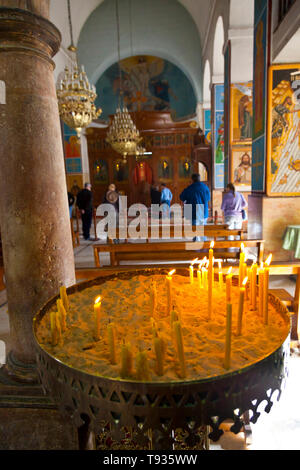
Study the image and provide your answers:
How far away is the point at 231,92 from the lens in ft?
29.0

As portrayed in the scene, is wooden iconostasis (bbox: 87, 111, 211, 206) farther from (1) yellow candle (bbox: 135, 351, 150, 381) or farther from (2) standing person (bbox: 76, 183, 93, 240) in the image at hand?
(1) yellow candle (bbox: 135, 351, 150, 381)

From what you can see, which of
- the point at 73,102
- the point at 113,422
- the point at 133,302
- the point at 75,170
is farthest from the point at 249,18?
the point at 75,170

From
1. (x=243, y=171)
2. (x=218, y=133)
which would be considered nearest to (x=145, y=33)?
(x=218, y=133)

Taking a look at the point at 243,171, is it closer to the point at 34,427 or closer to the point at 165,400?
the point at 34,427

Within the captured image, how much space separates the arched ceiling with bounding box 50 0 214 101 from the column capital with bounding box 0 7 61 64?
16.9m

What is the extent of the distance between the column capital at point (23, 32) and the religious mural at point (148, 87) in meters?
18.5

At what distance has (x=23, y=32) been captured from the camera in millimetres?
1724

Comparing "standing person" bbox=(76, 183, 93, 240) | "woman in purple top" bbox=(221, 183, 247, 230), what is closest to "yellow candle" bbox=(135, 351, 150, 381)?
"woman in purple top" bbox=(221, 183, 247, 230)

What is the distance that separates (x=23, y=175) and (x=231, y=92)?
8636mm

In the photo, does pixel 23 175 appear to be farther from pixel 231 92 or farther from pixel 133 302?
pixel 231 92

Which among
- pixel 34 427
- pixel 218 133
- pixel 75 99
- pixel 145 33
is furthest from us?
pixel 145 33

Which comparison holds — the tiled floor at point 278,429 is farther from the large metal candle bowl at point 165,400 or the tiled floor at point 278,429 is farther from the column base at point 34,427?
the large metal candle bowl at point 165,400

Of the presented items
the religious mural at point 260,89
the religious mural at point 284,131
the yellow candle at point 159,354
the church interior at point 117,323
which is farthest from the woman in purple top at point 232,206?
the yellow candle at point 159,354

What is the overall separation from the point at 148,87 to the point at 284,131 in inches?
653
